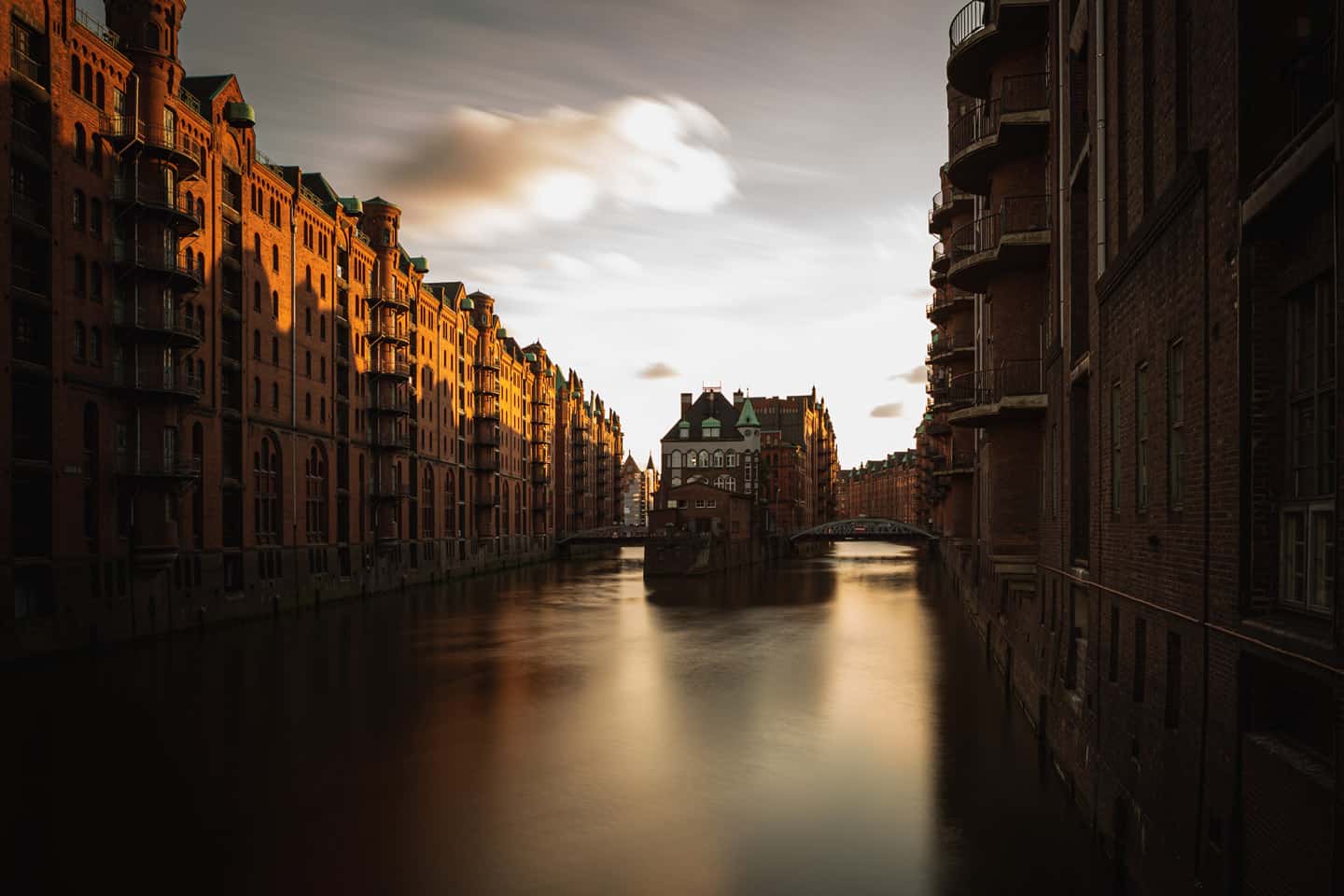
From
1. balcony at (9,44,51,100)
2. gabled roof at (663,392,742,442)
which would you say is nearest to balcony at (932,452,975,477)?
balcony at (9,44,51,100)

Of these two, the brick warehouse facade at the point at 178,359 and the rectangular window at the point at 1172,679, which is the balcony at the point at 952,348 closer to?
the brick warehouse facade at the point at 178,359

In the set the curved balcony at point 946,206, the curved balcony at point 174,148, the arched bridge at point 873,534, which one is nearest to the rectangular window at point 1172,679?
the curved balcony at point 946,206

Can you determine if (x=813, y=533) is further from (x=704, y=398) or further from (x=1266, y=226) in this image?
(x=1266, y=226)

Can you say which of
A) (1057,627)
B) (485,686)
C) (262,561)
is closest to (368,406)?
(262,561)

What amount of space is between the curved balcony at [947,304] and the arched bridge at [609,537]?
40.8 metres

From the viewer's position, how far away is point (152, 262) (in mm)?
36562

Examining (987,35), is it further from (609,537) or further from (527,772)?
(609,537)

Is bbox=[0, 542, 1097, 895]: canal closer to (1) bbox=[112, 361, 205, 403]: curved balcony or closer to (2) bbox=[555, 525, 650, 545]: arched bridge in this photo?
(1) bbox=[112, 361, 205, 403]: curved balcony

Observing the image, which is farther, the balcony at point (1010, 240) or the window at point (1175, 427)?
the balcony at point (1010, 240)

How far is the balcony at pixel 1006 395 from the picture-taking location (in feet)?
79.9

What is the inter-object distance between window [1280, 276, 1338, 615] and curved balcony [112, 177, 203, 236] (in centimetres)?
3742

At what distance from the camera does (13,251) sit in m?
31.3

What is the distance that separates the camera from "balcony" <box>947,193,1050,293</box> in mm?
23719

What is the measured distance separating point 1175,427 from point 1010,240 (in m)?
13.9
